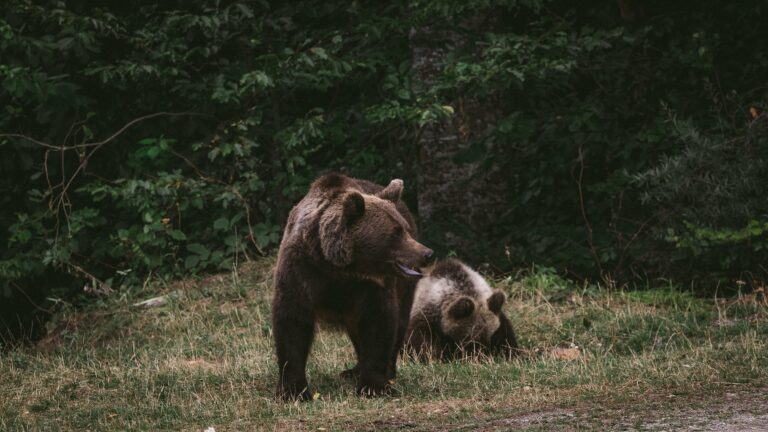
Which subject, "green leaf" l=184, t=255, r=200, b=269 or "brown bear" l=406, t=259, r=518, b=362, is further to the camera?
"green leaf" l=184, t=255, r=200, b=269

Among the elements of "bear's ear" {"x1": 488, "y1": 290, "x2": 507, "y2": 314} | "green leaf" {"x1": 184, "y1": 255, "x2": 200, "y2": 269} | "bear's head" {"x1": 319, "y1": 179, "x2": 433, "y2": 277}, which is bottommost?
"green leaf" {"x1": 184, "y1": 255, "x2": 200, "y2": 269}

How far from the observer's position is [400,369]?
774 centimetres

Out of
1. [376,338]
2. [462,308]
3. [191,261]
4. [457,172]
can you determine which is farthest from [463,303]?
[191,261]

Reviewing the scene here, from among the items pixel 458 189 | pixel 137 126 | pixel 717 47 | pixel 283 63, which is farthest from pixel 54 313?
pixel 717 47

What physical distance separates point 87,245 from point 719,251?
7382mm

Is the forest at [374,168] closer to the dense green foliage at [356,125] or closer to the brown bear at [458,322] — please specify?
the dense green foliage at [356,125]

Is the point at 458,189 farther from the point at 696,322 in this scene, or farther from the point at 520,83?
the point at 696,322

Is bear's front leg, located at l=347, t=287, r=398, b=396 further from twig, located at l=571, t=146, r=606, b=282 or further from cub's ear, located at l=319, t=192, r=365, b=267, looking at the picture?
twig, located at l=571, t=146, r=606, b=282

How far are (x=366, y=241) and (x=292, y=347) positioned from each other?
856 millimetres

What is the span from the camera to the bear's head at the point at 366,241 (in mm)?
6105

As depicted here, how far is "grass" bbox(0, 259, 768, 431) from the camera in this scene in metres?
5.73

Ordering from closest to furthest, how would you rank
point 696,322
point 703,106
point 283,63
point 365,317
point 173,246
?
point 365,317 < point 696,322 < point 283,63 < point 703,106 < point 173,246

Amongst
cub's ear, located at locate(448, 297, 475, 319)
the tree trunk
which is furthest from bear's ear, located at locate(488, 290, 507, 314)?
the tree trunk

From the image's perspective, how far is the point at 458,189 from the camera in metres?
11.6
